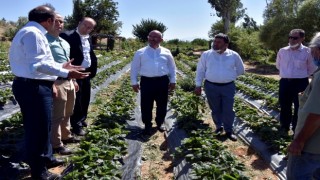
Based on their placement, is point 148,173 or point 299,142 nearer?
point 299,142

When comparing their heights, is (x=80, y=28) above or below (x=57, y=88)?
above

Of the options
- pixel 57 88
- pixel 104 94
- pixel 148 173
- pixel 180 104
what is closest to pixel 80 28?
pixel 57 88

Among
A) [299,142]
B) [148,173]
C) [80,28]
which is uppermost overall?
[80,28]

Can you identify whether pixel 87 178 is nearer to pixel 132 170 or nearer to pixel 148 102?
pixel 132 170

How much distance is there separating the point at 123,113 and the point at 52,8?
352cm

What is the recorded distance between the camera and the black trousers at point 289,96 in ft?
18.7

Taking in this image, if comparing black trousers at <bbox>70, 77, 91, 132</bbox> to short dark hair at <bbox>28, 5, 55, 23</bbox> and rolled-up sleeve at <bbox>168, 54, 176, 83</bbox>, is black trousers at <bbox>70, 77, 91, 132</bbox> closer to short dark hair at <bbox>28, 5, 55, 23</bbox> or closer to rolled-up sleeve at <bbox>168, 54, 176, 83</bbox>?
rolled-up sleeve at <bbox>168, 54, 176, 83</bbox>

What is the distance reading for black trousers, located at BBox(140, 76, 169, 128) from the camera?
6051mm

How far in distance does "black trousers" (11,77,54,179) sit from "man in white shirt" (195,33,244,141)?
2903 millimetres

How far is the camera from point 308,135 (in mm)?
2410

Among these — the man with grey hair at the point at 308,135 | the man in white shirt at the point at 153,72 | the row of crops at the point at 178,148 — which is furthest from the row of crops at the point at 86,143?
the man with grey hair at the point at 308,135

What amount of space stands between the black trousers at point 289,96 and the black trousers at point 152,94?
1.98 metres

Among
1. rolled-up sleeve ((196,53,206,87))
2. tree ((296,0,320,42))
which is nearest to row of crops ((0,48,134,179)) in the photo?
rolled-up sleeve ((196,53,206,87))

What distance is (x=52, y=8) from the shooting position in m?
3.69
